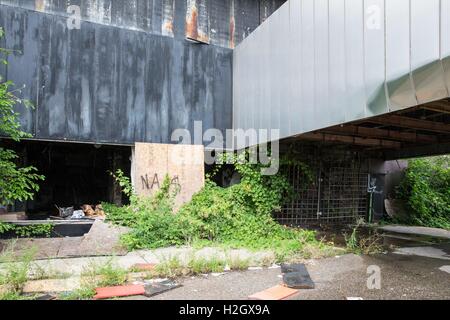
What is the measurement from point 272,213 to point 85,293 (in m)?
6.33

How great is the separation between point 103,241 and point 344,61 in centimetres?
573

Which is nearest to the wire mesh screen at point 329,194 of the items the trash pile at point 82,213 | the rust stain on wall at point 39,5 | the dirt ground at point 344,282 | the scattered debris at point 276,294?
the dirt ground at point 344,282

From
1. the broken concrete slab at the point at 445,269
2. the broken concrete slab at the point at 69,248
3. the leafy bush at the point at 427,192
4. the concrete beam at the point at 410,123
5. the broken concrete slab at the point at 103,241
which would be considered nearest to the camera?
the broken concrete slab at the point at 445,269

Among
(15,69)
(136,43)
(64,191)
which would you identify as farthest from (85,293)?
(64,191)

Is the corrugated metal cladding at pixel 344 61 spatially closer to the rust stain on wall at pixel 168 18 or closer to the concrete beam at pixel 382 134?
the concrete beam at pixel 382 134

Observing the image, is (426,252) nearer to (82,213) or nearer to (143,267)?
(143,267)

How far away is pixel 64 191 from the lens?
12.0m

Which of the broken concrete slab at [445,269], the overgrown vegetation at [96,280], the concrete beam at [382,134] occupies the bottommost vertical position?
the broken concrete slab at [445,269]

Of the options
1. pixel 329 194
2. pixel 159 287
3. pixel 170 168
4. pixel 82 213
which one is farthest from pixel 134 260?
pixel 329 194

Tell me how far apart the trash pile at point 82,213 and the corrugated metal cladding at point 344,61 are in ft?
15.7

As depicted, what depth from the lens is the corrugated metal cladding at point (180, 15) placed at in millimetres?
8912

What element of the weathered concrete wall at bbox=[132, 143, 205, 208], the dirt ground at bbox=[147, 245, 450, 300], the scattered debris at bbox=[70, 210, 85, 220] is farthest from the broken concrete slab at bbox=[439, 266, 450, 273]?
the scattered debris at bbox=[70, 210, 85, 220]

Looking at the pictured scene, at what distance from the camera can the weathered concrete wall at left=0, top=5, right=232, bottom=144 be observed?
8070 mm

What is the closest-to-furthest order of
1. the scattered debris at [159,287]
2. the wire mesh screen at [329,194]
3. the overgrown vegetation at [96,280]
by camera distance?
the overgrown vegetation at [96,280]
the scattered debris at [159,287]
the wire mesh screen at [329,194]
